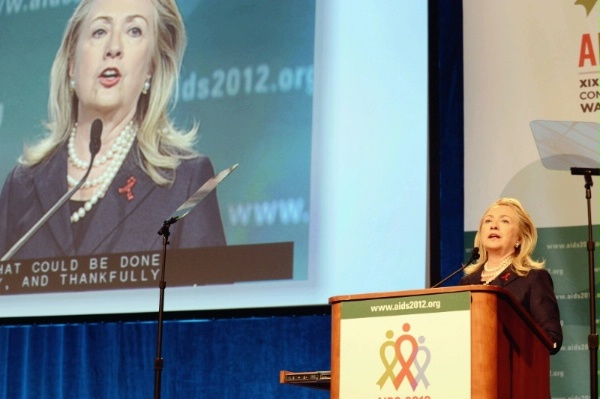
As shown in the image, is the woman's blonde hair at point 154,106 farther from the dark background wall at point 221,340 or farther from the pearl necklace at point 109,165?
the dark background wall at point 221,340

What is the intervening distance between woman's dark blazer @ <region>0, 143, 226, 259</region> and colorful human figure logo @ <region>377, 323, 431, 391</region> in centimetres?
254

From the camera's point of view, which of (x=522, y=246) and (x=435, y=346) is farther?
(x=522, y=246)

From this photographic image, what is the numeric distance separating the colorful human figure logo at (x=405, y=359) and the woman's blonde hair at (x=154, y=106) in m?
2.81

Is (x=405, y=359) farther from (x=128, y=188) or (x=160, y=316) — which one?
(x=128, y=188)

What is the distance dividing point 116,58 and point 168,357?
1.58 meters

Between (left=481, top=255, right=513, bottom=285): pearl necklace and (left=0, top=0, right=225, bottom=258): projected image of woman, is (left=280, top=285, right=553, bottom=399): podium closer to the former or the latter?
(left=481, top=255, right=513, bottom=285): pearl necklace

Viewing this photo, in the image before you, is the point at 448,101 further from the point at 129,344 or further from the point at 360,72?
the point at 129,344

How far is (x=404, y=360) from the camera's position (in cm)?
268

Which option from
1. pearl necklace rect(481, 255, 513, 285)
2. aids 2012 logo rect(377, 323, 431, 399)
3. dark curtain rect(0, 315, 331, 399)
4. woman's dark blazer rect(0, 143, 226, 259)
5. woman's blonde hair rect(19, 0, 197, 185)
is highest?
woman's blonde hair rect(19, 0, 197, 185)

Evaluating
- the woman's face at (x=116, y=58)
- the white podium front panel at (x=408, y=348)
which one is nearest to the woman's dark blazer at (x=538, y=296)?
the white podium front panel at (x=408, y=348)

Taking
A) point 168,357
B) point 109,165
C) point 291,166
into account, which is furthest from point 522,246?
point 109,165

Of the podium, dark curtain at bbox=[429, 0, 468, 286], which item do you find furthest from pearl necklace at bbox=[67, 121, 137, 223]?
the podium

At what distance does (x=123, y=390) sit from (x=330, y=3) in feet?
7.35

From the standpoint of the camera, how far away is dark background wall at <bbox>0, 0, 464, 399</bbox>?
502 cm
